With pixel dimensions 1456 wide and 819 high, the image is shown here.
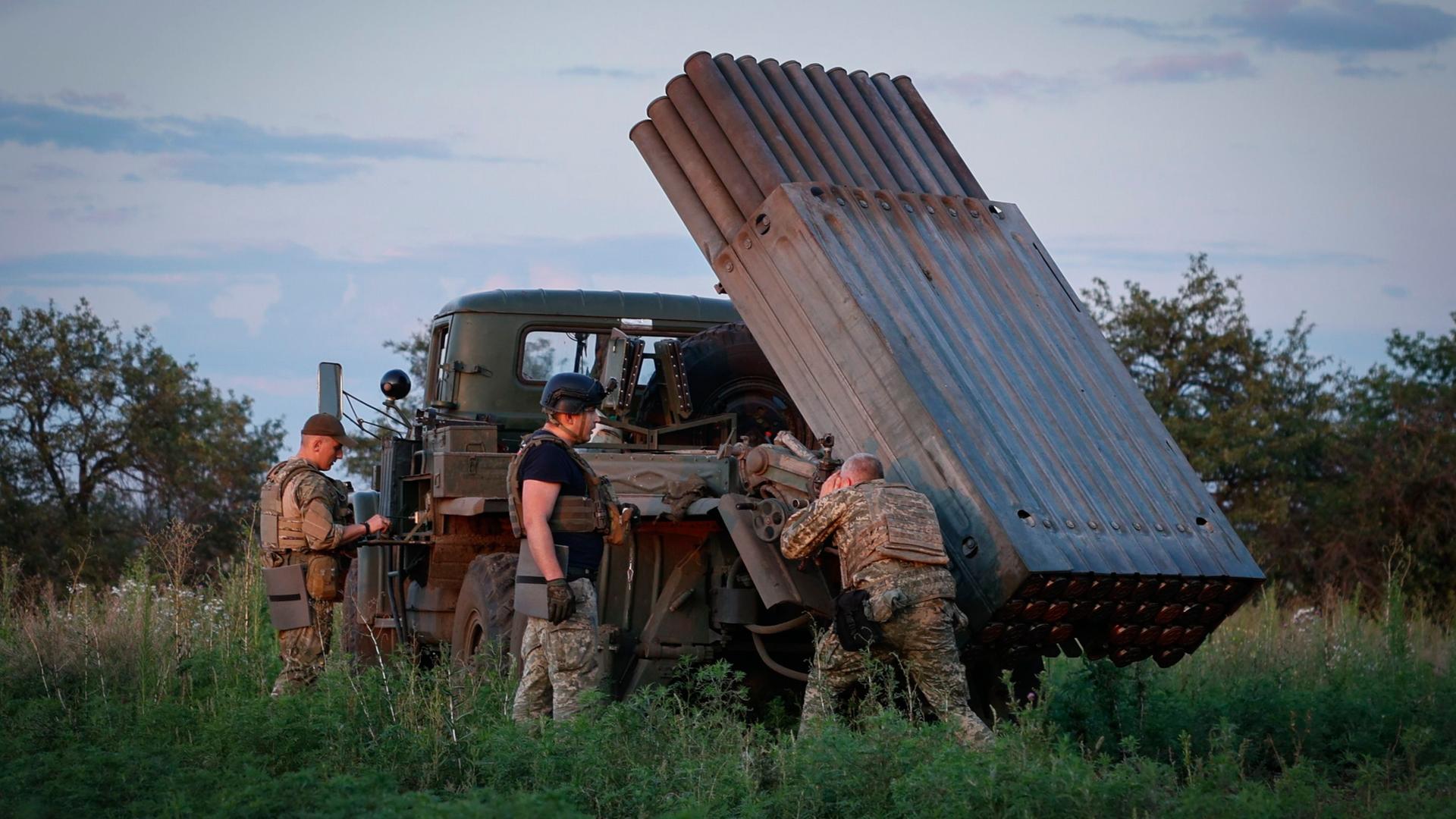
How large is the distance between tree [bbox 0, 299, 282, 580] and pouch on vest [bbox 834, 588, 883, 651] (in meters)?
13.9

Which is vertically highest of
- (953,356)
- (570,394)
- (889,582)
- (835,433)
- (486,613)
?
(953,356)

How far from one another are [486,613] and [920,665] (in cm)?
265

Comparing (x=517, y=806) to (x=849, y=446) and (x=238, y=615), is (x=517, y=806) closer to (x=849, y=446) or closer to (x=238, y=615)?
(x=849, y=446)

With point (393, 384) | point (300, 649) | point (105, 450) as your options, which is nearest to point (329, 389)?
point (393, 384)

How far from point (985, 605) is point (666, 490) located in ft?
6.18

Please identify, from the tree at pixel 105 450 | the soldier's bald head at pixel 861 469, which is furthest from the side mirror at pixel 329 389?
the tree at pixel 105 450

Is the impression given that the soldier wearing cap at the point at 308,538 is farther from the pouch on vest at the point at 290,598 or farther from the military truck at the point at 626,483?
the military truck at the point at 626,483

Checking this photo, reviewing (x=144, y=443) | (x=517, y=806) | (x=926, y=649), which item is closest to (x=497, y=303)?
(x=926, y=649)

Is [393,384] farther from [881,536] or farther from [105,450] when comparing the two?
[105,450]

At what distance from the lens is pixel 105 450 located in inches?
820

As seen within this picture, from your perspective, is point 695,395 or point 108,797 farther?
point 695,395

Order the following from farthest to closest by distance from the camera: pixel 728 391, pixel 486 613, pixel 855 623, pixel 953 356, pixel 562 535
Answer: pixel 728 391
pixel 486 613
pixel 953 356
pixel 562 535
pixel 855 623

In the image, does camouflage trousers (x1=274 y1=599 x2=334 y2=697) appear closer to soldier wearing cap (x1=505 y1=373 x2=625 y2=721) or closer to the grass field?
the grass field

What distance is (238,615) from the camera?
12.3m
